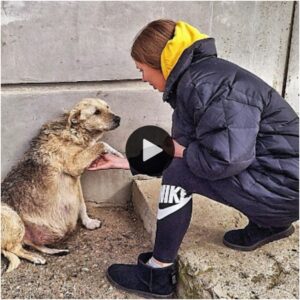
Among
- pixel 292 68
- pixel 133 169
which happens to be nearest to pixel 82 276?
pixel 133 169

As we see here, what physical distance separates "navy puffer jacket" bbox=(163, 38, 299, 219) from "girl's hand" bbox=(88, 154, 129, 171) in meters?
0.60

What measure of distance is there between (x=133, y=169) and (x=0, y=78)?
112 centimetres

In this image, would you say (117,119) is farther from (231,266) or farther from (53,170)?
(231,266)

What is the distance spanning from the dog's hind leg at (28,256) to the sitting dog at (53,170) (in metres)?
0.07

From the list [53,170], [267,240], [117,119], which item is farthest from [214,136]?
[53,170]

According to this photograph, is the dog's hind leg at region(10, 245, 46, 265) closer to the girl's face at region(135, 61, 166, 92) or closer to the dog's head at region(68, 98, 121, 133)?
the dog's head at region(68, 98, 121, 133)

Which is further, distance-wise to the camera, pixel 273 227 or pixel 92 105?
pixel 92 105

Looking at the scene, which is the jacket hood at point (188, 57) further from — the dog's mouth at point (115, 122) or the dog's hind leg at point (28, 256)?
the dog's hind leg at point (28, 256)

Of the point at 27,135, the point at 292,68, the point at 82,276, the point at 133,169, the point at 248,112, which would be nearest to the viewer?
the point at 248,112

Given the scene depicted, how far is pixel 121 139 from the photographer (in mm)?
4230

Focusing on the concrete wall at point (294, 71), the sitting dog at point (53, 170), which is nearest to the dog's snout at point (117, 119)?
the sitting dog at point (53, 170)

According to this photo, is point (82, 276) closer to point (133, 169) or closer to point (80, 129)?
point (133, 169)

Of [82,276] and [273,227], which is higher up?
[273,227]

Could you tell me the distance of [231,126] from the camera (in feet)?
8.53
